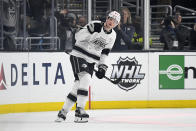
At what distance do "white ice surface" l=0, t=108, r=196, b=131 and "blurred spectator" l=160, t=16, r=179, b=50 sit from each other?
135 centimetres

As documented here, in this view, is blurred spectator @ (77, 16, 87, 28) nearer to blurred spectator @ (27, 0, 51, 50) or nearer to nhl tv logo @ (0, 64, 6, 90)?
blurred spectator @ (27, 0, 51, 50)

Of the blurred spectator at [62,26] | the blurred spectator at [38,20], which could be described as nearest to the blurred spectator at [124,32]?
the blurred spectator at [62,26]

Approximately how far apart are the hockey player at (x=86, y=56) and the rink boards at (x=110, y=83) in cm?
155

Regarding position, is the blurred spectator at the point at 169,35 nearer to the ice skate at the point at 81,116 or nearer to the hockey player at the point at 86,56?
the hockey player at the point at 86,56

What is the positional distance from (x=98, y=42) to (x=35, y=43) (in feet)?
6.71

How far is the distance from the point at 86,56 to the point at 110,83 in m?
2.35

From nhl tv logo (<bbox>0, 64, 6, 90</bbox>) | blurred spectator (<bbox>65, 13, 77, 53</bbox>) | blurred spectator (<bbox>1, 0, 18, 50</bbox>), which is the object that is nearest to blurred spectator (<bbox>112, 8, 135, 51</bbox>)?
blurred spectator (<bbox>65, 13, 77, 53</bbox>)

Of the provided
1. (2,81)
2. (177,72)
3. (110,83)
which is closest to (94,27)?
(2,81)

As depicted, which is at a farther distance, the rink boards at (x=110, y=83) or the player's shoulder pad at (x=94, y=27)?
the rink boards at (x=110, y=83)

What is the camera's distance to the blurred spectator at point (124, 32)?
1154 cm

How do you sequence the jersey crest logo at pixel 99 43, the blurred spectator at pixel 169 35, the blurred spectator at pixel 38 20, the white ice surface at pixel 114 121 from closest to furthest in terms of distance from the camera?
the white ice surface at pixel 114 121
the jersey crest logo at pixel 99 43
the blurred spectator at pixel 38 20
the blurred spectator at pixel 169 35

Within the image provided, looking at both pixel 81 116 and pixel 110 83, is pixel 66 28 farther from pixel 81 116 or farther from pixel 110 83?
pixel 81 116

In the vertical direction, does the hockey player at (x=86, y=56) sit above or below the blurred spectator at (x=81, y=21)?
below

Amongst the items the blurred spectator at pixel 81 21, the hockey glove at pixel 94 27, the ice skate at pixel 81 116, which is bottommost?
the ice skate at pixel 81 116
